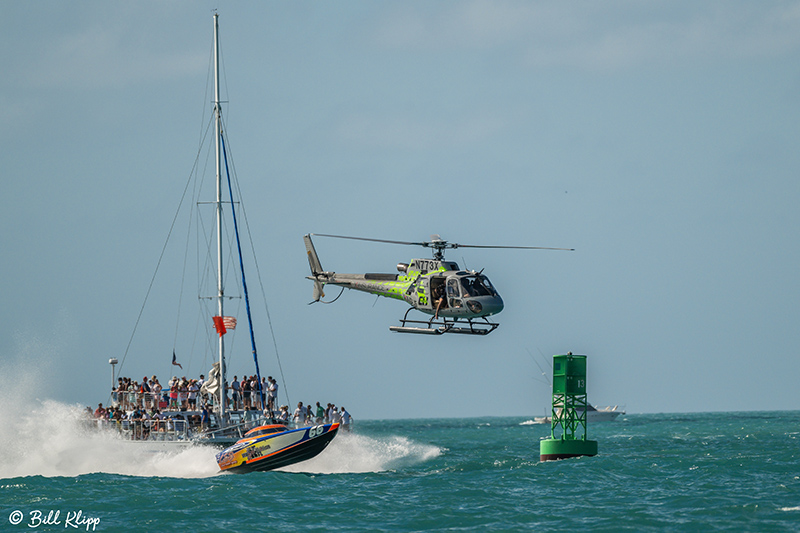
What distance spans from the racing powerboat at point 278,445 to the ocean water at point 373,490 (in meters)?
0.63

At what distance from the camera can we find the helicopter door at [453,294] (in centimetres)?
3073

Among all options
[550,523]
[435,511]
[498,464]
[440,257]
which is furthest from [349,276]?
[550,523]

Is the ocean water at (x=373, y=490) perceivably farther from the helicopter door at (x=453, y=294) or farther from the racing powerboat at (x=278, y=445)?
the helicopter door at (x=453, y=294)

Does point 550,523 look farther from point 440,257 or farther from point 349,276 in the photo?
point 349,276

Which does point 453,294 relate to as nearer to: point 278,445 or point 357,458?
point 278,445

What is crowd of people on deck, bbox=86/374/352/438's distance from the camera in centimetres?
3788

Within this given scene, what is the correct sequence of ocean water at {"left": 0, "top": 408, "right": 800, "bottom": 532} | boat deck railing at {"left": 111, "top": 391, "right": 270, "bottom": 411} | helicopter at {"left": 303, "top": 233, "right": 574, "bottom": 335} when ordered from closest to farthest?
ocean water at {"left": 0, "top": 408, "right": 800, "bottom": 532}, helicopter at {"left": 303, "top": 233, "right": 574, "bottom": 335}, boat deck railing at {"left": 111, "top": 391, "right": 270, "bottom": 411}

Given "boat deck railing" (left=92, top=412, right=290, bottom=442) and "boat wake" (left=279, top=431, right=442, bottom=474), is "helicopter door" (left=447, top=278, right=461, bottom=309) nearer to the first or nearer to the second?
"boat wake" (left=279, top=431, right=442, bottom=474)

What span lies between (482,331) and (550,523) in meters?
9.18

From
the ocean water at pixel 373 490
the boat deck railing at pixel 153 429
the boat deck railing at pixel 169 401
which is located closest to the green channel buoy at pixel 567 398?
the ocean water at pixel 373 490

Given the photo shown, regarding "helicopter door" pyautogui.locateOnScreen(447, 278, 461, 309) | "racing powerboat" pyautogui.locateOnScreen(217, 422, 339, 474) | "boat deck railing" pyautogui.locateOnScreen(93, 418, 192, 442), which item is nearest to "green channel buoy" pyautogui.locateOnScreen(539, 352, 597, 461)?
"helicopter door" pyautogui.locateOnScreen(447, 278, 461, 309)

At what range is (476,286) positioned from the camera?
3080cm

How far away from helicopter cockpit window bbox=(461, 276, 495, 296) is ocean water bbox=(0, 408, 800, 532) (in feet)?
19.8

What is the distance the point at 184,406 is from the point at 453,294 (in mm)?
13767
